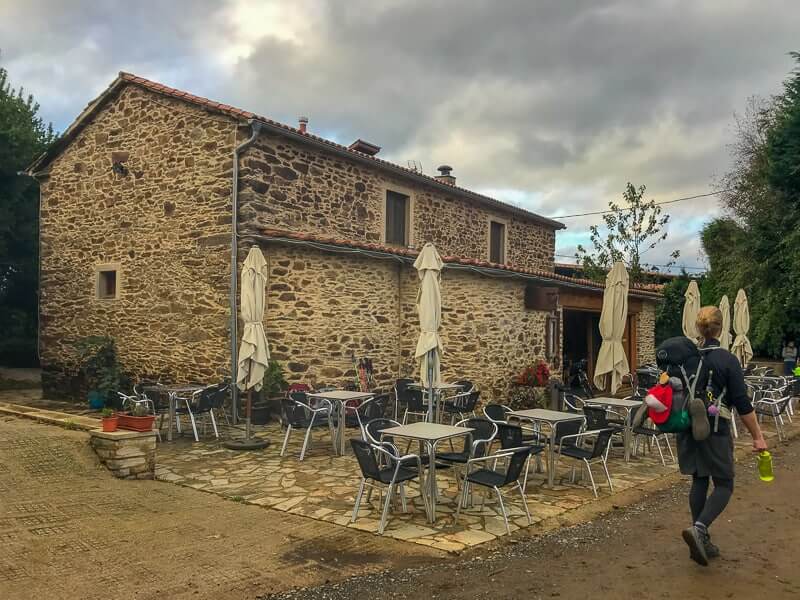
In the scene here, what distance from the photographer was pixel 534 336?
39.9 feet

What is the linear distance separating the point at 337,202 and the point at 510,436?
23.4 feet

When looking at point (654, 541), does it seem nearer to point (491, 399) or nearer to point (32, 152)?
point (491, 399)

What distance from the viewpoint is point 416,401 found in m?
8.39

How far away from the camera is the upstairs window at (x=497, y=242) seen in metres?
16.2

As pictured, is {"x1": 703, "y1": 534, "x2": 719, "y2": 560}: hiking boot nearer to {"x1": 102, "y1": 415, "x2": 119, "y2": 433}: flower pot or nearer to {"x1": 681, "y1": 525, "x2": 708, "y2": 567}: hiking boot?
{"x1": 681, "y1": 525, "x2": 708, "y2": 567}: hiking boot

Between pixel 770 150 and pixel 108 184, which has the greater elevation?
pixel 770 150

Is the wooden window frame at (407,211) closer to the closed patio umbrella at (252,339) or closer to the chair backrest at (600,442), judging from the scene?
the closed patio umbrella at (252,339)

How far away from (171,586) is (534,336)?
9435mm

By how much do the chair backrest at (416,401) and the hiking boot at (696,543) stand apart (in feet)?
14.7

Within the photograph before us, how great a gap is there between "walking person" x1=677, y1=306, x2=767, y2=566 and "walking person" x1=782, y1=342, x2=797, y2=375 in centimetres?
1369

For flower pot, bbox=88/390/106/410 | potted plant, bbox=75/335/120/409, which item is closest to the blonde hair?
potted plant, bbox=75/335/120/409

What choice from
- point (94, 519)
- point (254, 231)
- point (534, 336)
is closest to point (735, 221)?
point (534, 336)

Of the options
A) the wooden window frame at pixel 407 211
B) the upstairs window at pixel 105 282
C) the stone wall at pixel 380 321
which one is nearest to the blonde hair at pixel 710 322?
the stone wall at pixel 380 321

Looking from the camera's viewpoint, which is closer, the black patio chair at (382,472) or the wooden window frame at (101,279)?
the black patio chair at (382,472)
